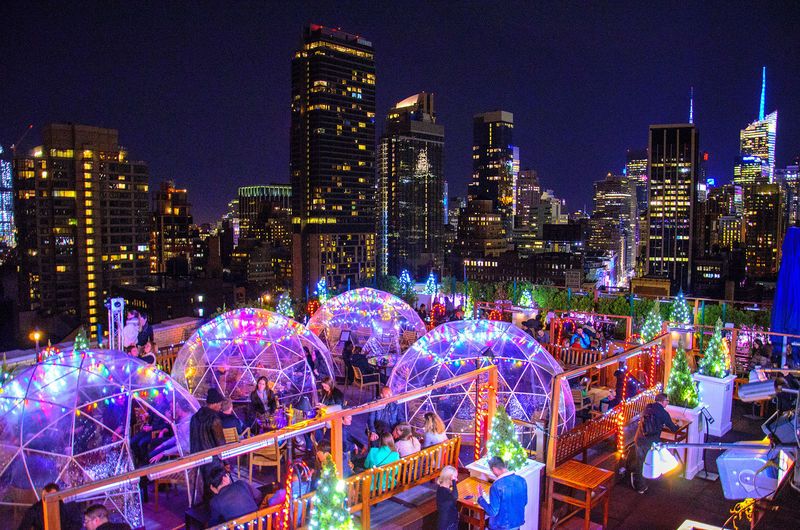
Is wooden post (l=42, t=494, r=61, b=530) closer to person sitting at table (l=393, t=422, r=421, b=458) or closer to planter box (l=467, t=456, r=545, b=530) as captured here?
person sitting at table (l=393, t=422, r=421, b=458)

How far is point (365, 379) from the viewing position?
12531mm

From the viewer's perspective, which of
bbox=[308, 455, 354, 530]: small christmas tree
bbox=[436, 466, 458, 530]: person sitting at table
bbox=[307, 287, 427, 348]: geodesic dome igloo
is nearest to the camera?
bbox=[308, 455, 354, 530]: small christmas tree

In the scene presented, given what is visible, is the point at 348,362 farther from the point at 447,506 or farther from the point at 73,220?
the point at 73,220

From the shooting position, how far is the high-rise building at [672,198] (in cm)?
12631

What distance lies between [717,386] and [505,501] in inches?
236

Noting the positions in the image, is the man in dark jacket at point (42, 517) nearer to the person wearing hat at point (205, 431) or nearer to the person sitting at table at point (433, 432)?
the person wearing hat at point (205, 431)

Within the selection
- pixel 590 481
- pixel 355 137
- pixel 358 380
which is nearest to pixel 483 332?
pixel 358 380

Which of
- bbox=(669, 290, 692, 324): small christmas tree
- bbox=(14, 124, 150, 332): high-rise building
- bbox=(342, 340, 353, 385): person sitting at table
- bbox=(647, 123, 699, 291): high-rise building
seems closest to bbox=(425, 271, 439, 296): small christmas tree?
bbox=(669, 290, 692, 324): small christmas tree

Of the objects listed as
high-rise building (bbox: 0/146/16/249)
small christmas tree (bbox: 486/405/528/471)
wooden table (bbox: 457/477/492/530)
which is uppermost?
high-rise building (bbox: 0/146/16/249)

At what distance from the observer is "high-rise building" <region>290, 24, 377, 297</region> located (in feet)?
449

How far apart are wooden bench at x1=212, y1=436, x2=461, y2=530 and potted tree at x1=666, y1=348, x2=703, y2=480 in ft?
12.2

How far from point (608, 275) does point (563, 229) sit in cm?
2745

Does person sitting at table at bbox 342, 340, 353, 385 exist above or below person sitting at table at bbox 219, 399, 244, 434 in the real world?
below

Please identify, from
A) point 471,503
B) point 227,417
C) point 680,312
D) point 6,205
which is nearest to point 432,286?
point 680,312
